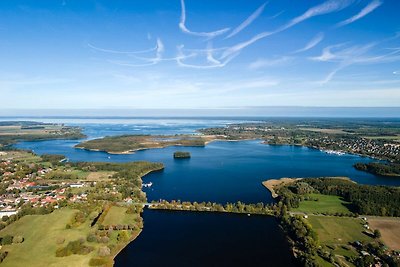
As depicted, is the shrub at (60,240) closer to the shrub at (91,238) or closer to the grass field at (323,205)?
the shrub at (91,238)


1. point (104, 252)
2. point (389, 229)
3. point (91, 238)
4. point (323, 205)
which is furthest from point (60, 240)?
point (389, 229)

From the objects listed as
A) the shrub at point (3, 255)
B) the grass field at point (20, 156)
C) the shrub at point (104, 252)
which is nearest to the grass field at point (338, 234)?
the shrub at point (104, 252)

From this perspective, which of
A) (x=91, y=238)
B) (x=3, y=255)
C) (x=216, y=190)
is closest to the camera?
(x=3, y=255)

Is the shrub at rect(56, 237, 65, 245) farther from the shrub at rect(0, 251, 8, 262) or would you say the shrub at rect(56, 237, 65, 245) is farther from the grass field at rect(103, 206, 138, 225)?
the grass field at rect(103, 206, 138, 225)

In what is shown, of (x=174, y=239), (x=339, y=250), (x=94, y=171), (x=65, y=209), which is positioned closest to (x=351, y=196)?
(x=339, y=250)

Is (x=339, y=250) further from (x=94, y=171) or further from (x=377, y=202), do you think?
(x=94, y=171)

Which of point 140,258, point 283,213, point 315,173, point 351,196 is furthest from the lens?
point 315,173

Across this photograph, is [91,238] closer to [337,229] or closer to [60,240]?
[60,240]
